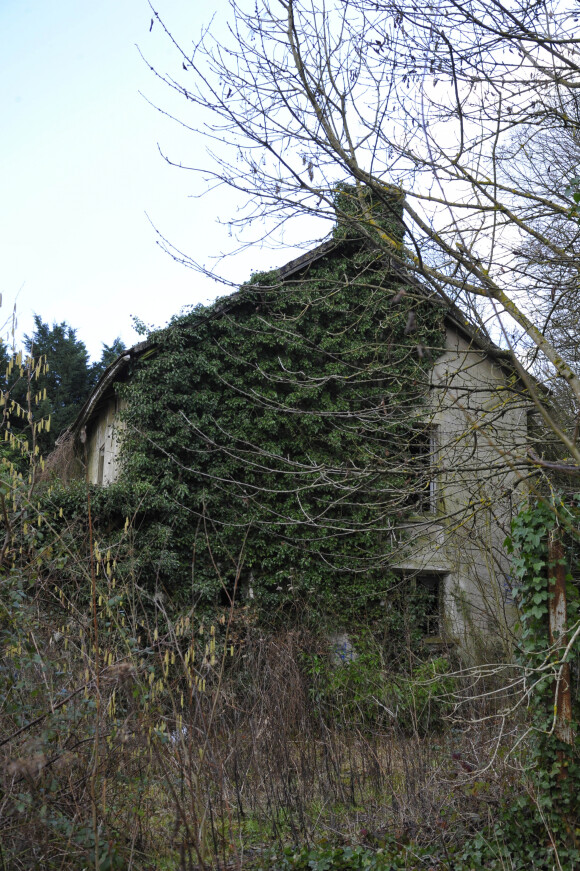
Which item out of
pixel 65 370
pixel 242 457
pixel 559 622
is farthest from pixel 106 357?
→ pixel 559 622

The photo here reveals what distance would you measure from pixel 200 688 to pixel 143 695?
2.12ft

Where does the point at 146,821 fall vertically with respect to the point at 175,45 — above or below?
below

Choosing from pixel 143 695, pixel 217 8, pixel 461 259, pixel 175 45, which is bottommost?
pixel 143 695

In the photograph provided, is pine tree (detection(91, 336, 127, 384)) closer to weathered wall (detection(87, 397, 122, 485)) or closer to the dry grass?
weathered wall (detection(87, 397, 122, 485))

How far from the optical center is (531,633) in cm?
521

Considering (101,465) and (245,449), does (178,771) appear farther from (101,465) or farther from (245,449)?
(101,465)

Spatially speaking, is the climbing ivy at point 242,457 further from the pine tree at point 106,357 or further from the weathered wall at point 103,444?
the pine tree at point 106,357

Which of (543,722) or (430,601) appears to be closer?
(543,722)

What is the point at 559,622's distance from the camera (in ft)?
16.6

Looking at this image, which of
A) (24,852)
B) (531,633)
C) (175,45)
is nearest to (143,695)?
(24,852)

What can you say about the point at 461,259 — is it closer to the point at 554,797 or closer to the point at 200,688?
the point at 200,688

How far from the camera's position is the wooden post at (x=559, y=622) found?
488cm

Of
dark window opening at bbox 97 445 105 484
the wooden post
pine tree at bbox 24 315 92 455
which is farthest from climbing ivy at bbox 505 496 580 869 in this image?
pine tree at bbox 24 315 92 455

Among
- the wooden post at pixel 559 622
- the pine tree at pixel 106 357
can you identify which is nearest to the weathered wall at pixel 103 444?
the wooden post at pixel 559 622
